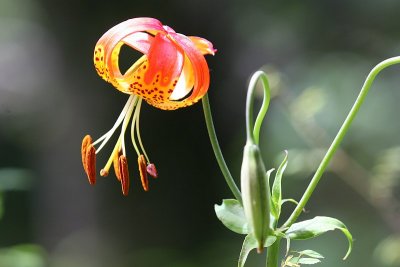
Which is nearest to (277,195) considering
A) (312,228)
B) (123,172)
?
(312,228)

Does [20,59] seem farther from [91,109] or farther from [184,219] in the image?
[184,219]

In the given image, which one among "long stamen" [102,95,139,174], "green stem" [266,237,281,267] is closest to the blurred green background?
"long stamen" [102,95,139,174]

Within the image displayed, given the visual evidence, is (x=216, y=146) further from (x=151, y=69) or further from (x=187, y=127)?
(x=187, y=127)

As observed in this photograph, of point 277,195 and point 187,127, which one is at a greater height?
point 277,195

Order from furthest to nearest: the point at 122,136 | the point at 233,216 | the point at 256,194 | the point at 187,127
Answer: the point at 187,127 → the point at 122,136 → the point at 233,216 → the point at 256,194

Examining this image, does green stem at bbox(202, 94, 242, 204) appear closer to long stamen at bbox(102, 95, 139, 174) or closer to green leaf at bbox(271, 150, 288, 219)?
green leaf at bbox(271, 150, 288, 219)

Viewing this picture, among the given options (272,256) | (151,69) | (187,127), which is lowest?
(187,127)

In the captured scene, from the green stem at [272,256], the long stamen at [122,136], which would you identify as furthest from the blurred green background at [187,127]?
the green stem at [272,256]
